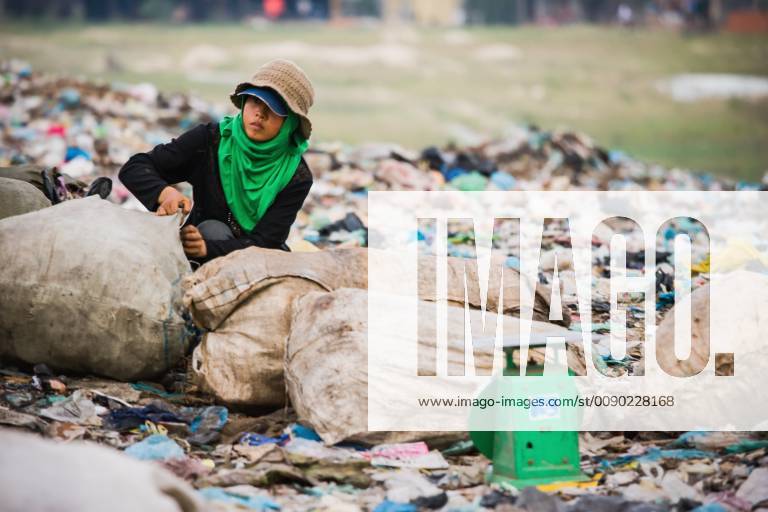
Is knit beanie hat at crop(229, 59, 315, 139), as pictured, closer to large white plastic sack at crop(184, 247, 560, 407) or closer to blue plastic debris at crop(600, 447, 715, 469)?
large white plastic sack at crop(184, 247, 560, 407)

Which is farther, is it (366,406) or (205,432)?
(205,432)

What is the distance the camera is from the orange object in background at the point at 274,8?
516 inches

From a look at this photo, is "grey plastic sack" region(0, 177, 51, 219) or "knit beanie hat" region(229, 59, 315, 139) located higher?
"knit beanie hat" region(229, 59, 315, 139)

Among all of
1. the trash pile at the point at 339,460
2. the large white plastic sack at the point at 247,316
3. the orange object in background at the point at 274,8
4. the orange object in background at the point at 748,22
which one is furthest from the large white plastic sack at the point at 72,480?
the orange object in background at the point at 748,22

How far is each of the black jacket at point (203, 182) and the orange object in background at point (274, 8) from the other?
383 inches

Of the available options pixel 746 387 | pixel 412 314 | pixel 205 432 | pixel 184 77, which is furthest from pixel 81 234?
pixel 184 77

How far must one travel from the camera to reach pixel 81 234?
124 inches

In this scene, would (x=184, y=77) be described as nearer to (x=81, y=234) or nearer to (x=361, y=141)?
(x=361, y=141)

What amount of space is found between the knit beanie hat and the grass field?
7.86 m

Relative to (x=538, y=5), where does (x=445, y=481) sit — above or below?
below

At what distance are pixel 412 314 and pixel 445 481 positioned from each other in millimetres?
514

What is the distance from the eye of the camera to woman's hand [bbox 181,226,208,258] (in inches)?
137

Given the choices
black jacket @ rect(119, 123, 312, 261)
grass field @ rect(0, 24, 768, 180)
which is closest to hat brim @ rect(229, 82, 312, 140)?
black jacket @ rect(119, 123, 312, 261)

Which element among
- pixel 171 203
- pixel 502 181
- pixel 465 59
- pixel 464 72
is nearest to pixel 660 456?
pixel 171 203
